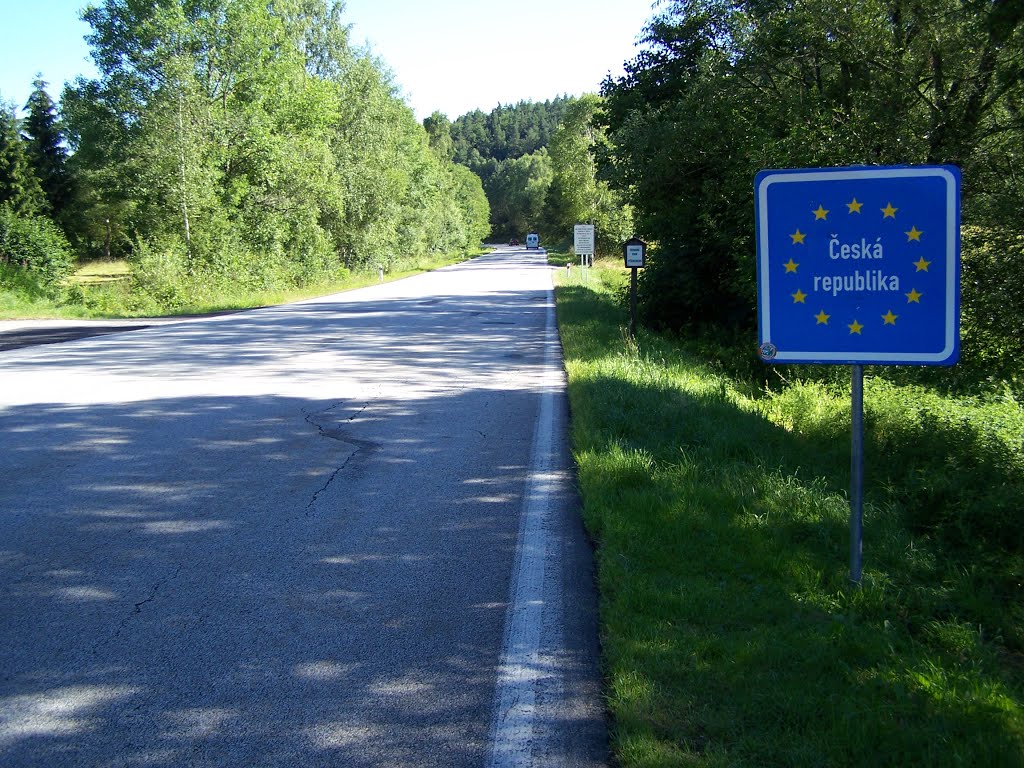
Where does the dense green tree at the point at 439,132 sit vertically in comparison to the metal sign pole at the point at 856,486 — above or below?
above

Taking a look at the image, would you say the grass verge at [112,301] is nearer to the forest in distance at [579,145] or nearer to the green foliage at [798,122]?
the forest in distance at [579,145]

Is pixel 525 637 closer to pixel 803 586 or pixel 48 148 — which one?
pixel 803 586

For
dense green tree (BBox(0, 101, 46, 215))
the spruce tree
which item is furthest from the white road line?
the spruce tree

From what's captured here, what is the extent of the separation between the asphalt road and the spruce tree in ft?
192

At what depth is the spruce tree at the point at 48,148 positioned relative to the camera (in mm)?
59688

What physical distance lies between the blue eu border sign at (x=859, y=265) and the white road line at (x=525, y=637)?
174 centimetres

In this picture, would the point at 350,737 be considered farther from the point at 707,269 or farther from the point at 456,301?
the point at 456,301

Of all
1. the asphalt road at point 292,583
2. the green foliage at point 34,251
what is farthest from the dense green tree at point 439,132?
the asphalt road at point 292,583

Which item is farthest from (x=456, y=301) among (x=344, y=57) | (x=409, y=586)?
(x=344, y=57)

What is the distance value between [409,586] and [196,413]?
548cm

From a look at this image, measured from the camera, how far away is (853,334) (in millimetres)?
4000

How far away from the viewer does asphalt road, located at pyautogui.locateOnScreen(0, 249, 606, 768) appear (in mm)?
3193

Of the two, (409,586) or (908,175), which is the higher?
(908,175)

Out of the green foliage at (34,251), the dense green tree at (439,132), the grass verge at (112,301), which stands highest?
the dense green tree at (439,132)
